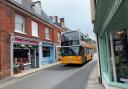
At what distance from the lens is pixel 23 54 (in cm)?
2188

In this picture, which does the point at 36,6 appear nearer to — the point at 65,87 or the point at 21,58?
the point at 21,58

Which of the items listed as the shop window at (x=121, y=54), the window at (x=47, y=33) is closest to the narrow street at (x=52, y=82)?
the shop window at (x=121, y=54)

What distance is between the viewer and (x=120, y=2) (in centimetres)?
315

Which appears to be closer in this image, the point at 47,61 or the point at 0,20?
the point at 0,20

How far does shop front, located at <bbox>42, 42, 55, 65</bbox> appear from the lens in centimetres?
2805

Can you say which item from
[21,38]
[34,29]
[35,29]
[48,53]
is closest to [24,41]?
[21,38]

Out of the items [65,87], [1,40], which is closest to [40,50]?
[1,40]

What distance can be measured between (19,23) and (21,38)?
154cm

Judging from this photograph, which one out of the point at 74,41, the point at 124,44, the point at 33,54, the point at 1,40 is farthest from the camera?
the point at 33,54

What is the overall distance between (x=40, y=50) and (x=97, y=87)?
606 inches

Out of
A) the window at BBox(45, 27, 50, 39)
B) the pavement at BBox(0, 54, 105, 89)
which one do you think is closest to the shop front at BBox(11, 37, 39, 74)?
the pavement at BBox(0, 54, 105, 89)

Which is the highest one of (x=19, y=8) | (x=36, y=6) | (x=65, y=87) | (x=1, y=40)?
(x=36, y=6)

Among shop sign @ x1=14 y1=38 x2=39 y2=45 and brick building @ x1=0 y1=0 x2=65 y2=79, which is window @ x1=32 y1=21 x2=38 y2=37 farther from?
shop sign @ x1=14 y1=38 x2=39 y2=45

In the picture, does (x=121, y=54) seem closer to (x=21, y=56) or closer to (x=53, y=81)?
(x=53, y=81)
